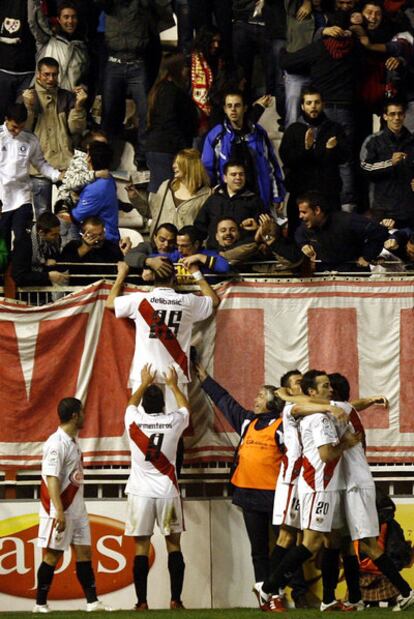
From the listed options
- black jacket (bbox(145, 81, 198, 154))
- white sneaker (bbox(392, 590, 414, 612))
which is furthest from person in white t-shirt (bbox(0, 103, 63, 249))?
white sneaker (bbox(392, 590, 414, 612))

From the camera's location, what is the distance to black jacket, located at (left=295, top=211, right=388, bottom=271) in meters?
18.1

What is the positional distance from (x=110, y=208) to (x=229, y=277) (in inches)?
74.9

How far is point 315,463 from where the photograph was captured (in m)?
16.3

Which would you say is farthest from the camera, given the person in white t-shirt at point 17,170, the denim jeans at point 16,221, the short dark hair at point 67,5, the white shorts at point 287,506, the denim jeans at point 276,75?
the denim jeans at point 276,75

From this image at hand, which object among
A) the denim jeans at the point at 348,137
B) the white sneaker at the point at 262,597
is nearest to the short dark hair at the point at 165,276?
the white sneaker at the point at 262,597

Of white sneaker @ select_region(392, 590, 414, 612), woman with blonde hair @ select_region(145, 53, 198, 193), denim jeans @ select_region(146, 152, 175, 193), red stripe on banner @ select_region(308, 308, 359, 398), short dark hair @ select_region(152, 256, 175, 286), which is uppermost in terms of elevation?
woman with blonde hair @ select_region(145, 53, 198, 193)

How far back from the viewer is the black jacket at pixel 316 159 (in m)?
19.9

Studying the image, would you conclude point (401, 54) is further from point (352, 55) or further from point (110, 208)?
point (110, 208)

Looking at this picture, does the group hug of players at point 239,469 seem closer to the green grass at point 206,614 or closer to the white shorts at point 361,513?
the white shorts at point 361,513

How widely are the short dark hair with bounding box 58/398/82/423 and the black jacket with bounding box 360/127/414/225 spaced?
510 centimetres

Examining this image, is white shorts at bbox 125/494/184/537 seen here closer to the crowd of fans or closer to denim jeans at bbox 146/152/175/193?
the crowd of fans

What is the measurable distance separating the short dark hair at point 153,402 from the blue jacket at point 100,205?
2.55 metres

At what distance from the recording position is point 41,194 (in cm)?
2109

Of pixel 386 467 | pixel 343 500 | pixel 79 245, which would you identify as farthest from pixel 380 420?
pixel 79 245
